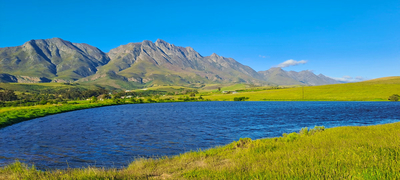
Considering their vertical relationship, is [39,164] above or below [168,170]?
below

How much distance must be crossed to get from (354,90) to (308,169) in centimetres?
18073

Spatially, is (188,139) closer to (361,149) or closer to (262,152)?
(262,152)

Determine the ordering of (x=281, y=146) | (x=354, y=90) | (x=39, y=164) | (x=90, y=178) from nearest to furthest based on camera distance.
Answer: (x=90, y=178) < (x=281, y=146) < (x=39, y=164) < (x=354, y=90)

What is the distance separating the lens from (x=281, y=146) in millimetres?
20188

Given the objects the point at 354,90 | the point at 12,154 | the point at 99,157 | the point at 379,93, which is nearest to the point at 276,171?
the point at 99,157

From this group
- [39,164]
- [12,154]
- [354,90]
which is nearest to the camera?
[39,164]

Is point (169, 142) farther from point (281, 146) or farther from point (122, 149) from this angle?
point (281, 146)

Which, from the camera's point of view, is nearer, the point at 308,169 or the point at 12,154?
the point at 308,169

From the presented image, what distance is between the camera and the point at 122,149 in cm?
2852

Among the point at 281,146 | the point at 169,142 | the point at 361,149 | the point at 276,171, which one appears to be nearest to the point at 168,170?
the point at 276,171

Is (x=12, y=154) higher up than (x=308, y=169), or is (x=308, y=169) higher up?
(x=308, y=169)

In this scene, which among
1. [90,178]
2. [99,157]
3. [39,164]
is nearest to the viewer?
[90,178]

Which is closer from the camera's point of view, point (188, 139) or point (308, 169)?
point (308, 169)

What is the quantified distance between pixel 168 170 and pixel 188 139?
19175 mm
